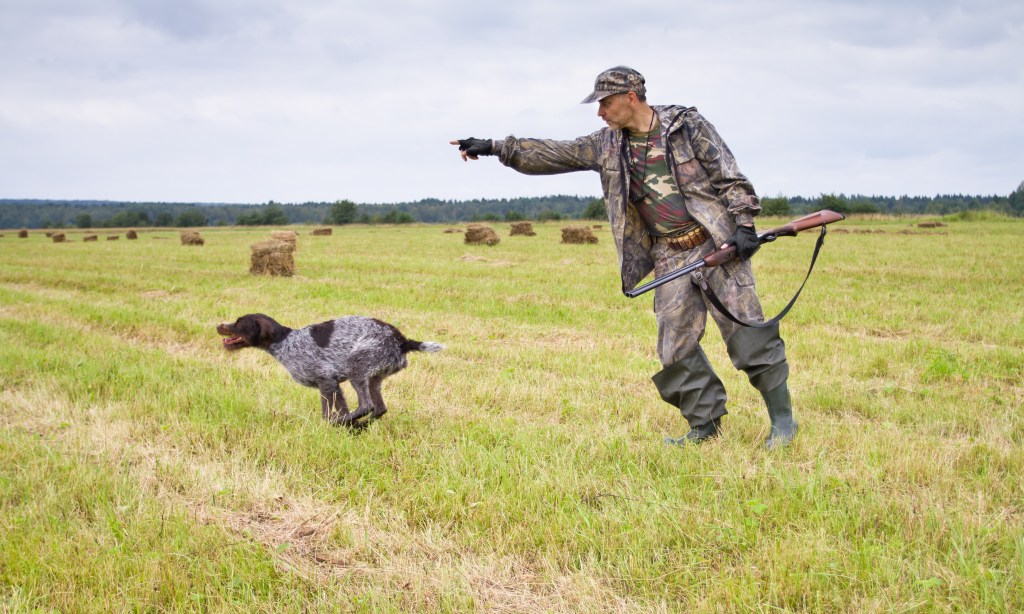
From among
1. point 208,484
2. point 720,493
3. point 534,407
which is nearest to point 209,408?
point 208,484

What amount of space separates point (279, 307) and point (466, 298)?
3.11 metres

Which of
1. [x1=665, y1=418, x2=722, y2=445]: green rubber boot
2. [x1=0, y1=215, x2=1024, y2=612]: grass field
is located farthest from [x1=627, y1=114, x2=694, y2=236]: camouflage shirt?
[x1=0, y1=215, x2=1024, y2=612]: grass field

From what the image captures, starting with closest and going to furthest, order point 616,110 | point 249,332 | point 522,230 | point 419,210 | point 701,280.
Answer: point 616,110 < point 701,280 < point 249,332 < point 522,230 < point 419,210

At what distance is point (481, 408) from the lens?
651cm

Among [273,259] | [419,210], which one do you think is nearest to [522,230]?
[273,259]

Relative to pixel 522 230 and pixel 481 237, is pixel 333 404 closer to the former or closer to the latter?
pixel 481 237

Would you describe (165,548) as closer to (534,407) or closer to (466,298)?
Result: (534,407)

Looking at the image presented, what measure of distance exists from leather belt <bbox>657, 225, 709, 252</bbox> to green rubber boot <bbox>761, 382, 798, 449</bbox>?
1.15 metres

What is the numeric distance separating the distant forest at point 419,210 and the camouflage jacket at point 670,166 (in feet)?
144

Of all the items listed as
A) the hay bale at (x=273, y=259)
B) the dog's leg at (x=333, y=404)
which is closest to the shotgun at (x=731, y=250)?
the dog's leg at (x=333, y=404)

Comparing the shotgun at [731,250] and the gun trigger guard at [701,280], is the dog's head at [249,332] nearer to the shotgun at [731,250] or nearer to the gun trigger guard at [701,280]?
the shotgun at [731,250]

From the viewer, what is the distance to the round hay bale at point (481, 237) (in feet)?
90.2

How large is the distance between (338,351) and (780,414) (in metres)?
3.21

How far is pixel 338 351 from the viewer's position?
18.6 ft
